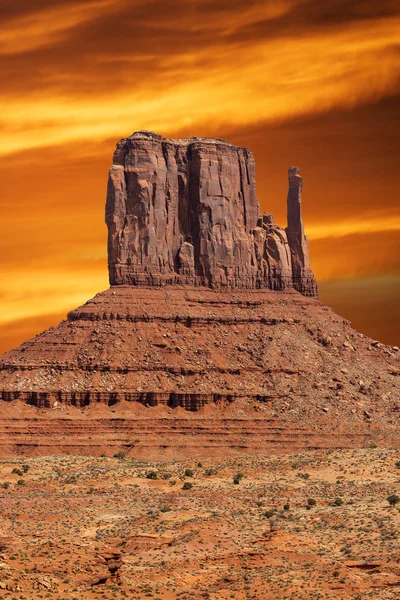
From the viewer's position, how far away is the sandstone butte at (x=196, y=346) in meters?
141

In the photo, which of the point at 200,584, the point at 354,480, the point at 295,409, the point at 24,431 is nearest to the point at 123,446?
the point at 24,431

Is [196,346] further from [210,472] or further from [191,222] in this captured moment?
[210,472]

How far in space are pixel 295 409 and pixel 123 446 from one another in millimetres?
18369

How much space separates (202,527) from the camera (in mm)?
91812

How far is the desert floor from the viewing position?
7581 cm

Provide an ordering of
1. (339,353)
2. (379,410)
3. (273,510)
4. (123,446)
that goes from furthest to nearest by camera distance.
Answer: (339,353) → (379,410) → (123,446) → (273,510)

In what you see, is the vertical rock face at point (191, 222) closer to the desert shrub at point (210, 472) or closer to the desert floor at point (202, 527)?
the desert floor at point (202, 527)

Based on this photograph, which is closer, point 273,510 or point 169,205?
point 273,510

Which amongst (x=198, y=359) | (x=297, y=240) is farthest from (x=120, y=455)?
(x=297, y=240)

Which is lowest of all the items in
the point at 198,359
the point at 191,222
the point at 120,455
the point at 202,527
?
the point at 202,527

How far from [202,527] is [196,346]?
6111 centimetres

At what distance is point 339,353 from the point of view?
6245 inches

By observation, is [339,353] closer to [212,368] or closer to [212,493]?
[212,368]

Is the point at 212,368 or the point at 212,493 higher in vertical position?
the point at 212,368
